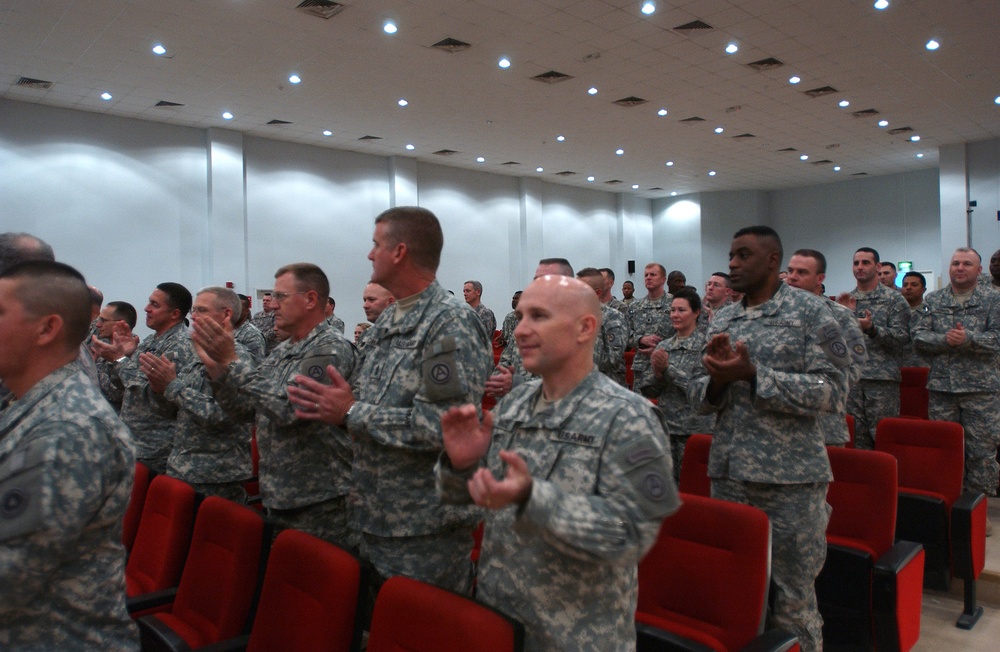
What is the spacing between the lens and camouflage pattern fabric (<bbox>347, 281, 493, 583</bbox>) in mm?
2086

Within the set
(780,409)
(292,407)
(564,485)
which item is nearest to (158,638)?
(292,407)

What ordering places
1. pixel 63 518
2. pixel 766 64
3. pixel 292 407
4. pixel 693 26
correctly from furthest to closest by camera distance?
pixel 766 64 → pixel 693 26 → pixel 292 407 → pixel 63 518

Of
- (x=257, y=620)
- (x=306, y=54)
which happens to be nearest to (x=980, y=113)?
(x=306, y=54)

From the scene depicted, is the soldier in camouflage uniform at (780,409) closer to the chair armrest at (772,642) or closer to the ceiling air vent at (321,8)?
the chair armrest at (772,642)

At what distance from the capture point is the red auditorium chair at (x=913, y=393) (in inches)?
210

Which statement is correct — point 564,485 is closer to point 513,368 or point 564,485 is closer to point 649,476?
point 649,476

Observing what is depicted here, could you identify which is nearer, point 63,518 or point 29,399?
point 63,518

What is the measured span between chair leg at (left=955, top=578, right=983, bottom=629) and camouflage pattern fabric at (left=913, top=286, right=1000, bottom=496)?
1413 mm

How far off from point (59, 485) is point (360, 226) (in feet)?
43.5

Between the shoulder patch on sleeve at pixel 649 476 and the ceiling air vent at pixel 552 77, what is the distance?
9423 mm

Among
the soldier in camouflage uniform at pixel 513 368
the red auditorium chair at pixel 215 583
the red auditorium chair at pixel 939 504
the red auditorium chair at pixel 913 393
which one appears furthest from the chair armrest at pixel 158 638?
the red auditorium chair at pixel 913 393

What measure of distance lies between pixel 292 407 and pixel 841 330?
206 cm

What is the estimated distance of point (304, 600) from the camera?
77.0 inches

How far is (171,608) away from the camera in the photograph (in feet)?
8.15
